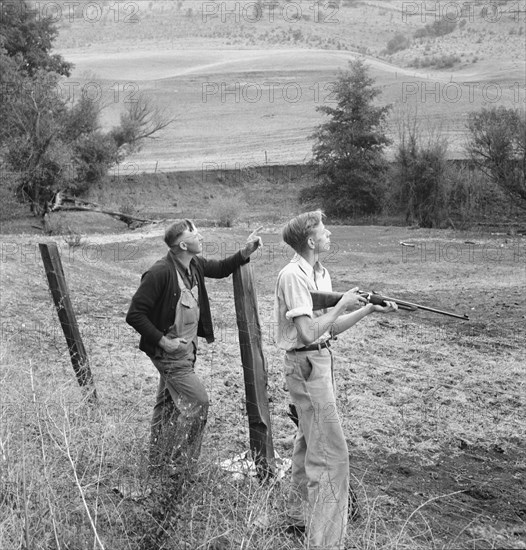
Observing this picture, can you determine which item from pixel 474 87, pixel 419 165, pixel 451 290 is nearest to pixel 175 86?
pixel 474 87

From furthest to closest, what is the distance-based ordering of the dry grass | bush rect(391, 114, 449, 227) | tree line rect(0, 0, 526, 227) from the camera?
bush rect(391, 114, 449, 227) → tree line rect(0, 0, 526, 227) → the dry grass

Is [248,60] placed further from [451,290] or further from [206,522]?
[206,522]

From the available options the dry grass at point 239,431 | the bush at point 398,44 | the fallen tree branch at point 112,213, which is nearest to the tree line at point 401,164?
the fallen tree branch at point 112,213

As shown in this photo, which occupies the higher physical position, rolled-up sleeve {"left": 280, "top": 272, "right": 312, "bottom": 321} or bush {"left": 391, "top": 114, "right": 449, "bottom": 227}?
rolled-up sleeve {"left": 280, "top": 272, "right": 312, "bottom": 321}

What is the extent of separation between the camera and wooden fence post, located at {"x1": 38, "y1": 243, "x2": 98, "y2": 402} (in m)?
7.20

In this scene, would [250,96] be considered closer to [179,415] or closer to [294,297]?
[179,415]

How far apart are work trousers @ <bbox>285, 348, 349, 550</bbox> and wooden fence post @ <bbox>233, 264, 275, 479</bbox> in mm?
459

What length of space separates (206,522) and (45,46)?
139 feet

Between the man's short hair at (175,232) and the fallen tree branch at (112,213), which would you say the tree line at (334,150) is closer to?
the fallen tree branch at (112,213)

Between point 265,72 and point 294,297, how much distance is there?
7346 centimetres

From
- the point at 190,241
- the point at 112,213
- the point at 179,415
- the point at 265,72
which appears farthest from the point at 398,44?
the point at 179,415

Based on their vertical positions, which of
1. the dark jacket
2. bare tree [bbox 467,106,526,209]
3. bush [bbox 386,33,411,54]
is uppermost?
bush [bbox 386,33,411,54]

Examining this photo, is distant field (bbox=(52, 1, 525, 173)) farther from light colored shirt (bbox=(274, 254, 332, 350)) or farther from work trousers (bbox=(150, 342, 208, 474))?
light colored shirt (bbox=(274, 254, 332, 350))

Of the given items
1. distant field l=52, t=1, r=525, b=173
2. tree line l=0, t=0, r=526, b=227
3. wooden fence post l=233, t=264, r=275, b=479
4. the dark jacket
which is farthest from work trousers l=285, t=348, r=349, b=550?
distant field l=52, t=1, r=525, b=173
